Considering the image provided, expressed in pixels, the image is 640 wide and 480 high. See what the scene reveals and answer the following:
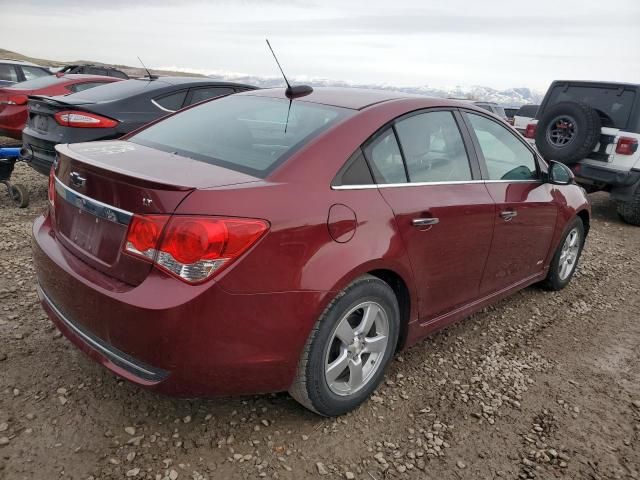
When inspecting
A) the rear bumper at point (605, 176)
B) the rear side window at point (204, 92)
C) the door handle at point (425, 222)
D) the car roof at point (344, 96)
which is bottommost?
the rear bumper at point (605, 176)

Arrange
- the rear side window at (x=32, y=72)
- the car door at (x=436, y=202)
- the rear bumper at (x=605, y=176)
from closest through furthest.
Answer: the car door at (x=436, y=202) → the rear bumper at (x=605, y=176) → the rear side window at (x=32, y=72)

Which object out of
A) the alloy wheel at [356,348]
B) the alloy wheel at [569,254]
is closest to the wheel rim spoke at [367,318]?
the alloy wheel at [356,348]

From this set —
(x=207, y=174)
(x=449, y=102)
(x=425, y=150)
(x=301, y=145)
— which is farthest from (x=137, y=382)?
(x=449, y=102)

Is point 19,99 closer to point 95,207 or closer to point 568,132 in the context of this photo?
point 95,207

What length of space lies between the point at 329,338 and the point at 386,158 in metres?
0.96

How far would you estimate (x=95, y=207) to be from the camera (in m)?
2.12

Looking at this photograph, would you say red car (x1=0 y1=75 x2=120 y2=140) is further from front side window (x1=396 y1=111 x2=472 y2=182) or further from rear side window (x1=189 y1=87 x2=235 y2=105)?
front side window (x1=396 y1=111 x2=472 y2=182)

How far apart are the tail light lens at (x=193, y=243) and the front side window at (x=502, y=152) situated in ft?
6.34

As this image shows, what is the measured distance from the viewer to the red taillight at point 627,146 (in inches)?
267

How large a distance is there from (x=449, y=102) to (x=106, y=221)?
7.01 ft

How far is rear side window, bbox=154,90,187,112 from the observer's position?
5773 millimetres

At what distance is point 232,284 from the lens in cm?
190

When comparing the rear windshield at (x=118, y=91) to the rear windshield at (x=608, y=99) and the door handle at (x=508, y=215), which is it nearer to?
the door handle at (x=508, y=215)

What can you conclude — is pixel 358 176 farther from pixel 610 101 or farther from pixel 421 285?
pixel 610 101
